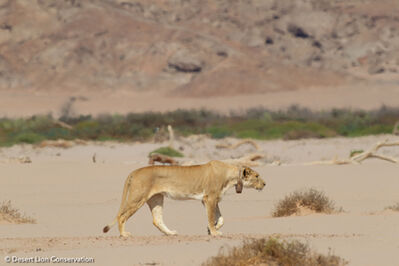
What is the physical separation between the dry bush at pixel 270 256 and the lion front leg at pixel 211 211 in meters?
2.09

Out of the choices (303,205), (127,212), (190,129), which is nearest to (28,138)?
(190,129)

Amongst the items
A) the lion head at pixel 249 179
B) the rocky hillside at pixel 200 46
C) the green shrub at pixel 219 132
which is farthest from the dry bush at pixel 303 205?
the rocky hillside at pixel 200 46

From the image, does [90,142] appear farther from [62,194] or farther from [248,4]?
[248,4]

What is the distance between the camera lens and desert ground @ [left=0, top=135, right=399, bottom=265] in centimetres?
928

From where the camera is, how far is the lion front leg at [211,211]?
34.7ft

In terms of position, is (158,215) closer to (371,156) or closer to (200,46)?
(371,156)

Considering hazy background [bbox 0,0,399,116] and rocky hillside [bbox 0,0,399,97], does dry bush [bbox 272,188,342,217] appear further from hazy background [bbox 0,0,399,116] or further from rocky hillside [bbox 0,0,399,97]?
rocky hillside [bbox 0,0,399,97]

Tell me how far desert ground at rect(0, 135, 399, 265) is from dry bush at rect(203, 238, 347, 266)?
0.35 metres

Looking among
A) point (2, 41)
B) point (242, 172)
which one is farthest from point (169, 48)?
point (242, 172)

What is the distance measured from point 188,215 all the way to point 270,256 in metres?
7.05

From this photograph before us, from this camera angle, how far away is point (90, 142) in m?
35.2

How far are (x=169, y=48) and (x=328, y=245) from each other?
77.0 meters

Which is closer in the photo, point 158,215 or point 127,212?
point 127,212

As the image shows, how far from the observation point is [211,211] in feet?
34.7
